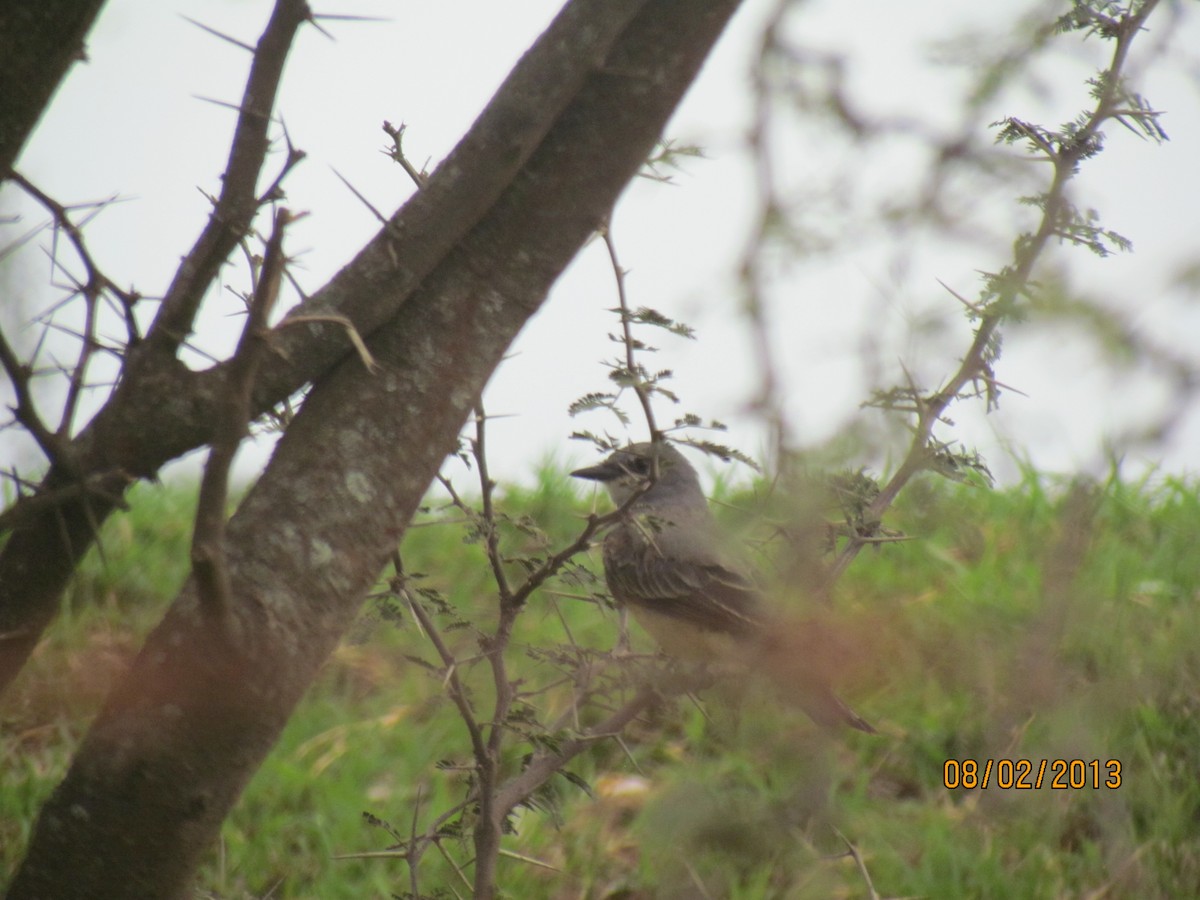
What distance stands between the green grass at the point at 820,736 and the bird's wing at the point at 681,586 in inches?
12.4

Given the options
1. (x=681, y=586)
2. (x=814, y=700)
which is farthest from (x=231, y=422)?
(x=681, y=586)

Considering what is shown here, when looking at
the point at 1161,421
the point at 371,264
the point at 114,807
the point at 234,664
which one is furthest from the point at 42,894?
the point at 1161,421

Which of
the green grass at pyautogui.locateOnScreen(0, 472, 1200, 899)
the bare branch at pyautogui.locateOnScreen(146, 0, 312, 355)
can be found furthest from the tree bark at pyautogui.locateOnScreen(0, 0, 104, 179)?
the green grass at pyautogui.locateOnScreen(0, 472, 1200, 899)

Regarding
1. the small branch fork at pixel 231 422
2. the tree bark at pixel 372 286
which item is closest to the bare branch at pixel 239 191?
the tree bark at pixel 372 286

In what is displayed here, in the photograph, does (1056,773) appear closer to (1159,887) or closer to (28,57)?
(1159,887)

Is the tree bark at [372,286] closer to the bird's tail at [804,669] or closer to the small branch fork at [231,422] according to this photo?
the small branch fork at [231,422]

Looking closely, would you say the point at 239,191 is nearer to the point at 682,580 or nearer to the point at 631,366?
the point at 631,366

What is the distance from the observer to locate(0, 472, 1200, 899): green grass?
7.76 ft

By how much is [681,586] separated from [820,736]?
9.30ft

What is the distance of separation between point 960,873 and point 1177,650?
1904 millimetres

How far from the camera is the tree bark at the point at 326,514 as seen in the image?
84.8 inches

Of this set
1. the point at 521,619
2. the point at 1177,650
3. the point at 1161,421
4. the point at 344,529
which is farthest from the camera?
the point at 521,619

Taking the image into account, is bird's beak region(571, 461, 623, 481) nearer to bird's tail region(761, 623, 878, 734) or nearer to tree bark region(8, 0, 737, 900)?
bird's tail region(761, 623, 878, 734)

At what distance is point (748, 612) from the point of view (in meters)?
4.82
